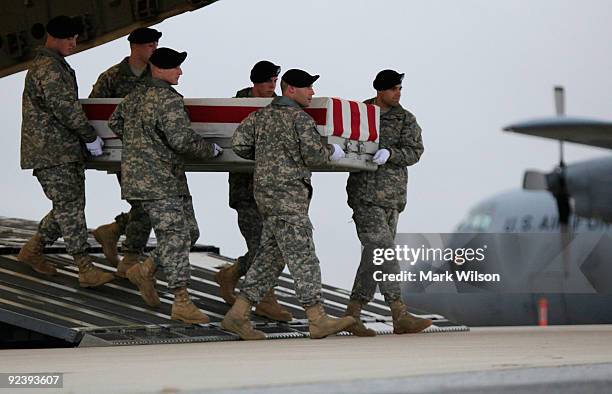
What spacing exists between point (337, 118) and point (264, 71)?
2.88 ft

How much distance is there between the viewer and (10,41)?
1270 centimetres

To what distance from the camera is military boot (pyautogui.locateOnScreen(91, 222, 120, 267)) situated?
10336 mm

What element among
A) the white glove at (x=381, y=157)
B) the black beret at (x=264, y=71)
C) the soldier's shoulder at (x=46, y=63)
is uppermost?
the soldier's shoulder at (x=46, y=63)

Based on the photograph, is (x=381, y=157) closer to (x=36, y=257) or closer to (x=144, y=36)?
(x=144, y=36)

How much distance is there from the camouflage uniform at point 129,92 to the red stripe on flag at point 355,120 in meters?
1.65

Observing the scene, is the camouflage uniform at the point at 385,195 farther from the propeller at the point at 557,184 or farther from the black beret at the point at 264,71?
the propeller at the point at 557,184

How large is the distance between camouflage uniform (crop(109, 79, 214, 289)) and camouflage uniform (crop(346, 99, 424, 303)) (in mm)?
1316

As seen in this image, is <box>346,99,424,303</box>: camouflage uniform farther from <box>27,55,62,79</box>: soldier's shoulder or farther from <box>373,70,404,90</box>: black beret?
<box>27,55,62,79</box>: soldier's shoulder

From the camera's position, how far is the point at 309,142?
846 centimetres

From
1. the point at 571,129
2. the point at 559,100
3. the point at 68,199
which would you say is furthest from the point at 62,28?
the point at 559,100

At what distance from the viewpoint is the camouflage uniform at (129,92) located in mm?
9797

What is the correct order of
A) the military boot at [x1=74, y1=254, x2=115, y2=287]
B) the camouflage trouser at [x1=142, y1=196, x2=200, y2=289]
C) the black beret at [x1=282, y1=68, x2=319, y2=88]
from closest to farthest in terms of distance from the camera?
the black beret at [x1=282, y1=68, x2=319, y2=88], the camouflage trouser at [x1=142, y1=196, x2=200, y2=289], the military boot at [x1=74, y1=254, x2=115, y2=287]

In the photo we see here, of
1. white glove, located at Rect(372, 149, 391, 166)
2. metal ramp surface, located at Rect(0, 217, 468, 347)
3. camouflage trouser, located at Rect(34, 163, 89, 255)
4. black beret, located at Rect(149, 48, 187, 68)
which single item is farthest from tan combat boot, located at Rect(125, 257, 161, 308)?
white glove, located at Rect(372, 149, 391, 166)

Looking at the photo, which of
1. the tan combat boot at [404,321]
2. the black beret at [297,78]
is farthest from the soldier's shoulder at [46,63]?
the tan combat boot at [404,321]
